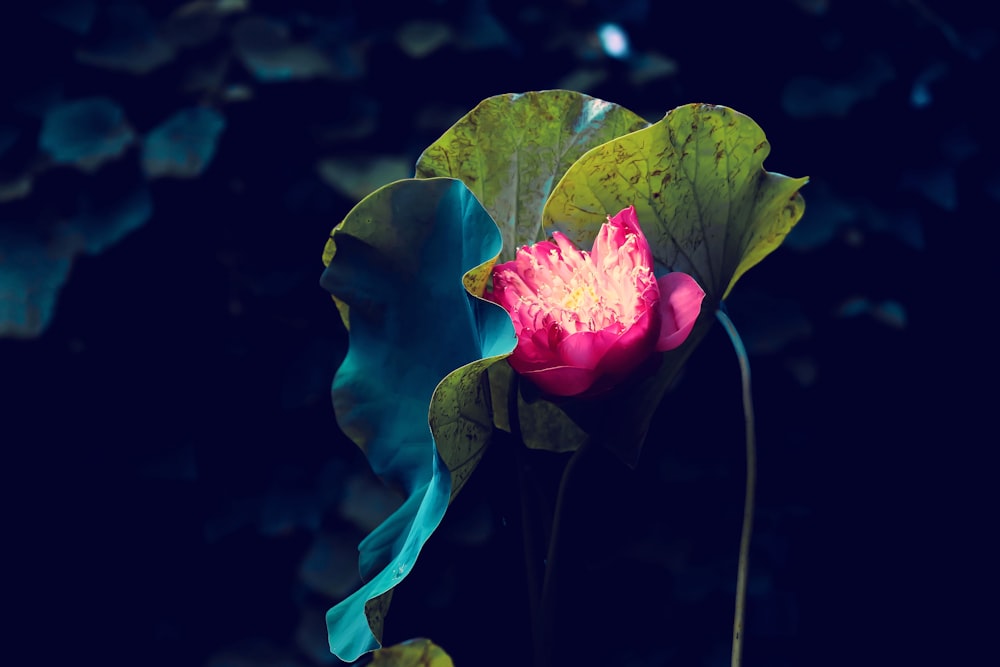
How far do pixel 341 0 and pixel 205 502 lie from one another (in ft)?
1.95

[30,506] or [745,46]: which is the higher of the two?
[745,46]

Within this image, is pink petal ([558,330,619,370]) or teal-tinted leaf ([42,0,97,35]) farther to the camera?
teal-tinted leaf ([42,0,97,35])

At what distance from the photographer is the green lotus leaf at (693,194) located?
0.96 feet

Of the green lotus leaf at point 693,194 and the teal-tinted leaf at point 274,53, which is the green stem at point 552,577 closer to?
the green lotus leaf at point 693,194

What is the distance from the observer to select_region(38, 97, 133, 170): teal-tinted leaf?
0.87 metres

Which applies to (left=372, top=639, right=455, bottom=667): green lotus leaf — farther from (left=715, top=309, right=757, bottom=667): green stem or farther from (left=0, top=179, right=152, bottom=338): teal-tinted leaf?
(left=0, top=179, right=152, bottom=338): teal-tinted leaf

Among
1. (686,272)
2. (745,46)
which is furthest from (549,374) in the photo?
(745,46)

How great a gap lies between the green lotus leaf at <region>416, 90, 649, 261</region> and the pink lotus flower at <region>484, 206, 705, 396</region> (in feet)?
0.14

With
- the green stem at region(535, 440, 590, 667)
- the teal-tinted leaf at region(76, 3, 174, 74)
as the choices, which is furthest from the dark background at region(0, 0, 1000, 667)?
the green stem at region(535, 440, 590, 667)

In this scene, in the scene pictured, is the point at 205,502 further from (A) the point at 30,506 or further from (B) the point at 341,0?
(B) the point at 341,0

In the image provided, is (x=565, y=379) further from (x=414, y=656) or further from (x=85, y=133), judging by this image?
(x=85, y=133)

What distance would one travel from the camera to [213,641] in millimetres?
963

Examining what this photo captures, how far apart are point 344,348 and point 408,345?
612 millimetres

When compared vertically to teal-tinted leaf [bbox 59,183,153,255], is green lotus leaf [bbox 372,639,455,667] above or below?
above
